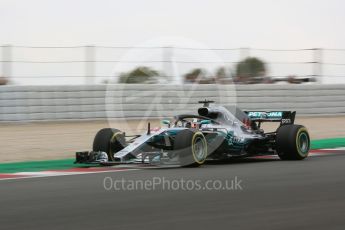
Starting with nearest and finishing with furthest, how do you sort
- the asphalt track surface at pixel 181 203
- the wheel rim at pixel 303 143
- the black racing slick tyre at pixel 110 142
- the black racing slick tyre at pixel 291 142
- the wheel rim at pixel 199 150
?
the asphalt track surface at pixel 181 203 → the wheel rim at pixel 199 150 → the black racing slick tyre at pixel 110 142 → the black racing slick tyre at pixel 291 142 → the wheel rim at pixel 303 143

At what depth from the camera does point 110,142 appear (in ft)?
33.3

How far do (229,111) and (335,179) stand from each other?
275 cm

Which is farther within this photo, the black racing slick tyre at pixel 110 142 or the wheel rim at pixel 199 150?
the black racing slick tyre at pixel 110 142

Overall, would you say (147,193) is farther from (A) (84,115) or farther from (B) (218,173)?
(A) (84,115)

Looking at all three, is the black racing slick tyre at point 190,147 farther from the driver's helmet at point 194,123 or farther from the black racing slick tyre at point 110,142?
the black racing slick tyre at point 110,142

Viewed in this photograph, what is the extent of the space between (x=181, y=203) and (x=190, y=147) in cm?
282

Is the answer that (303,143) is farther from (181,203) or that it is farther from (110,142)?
(181,203)

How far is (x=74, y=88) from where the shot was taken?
18.2 metres

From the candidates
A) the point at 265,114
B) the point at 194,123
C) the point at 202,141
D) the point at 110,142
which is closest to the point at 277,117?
the point at 265,114

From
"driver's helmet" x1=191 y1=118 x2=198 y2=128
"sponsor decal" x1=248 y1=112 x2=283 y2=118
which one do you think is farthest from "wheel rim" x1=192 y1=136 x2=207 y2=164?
"sponsor decal" x1=248 y1=112 x2=283 y2=118

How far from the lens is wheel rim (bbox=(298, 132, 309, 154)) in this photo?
420 inches

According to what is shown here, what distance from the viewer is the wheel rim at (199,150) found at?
375 inches

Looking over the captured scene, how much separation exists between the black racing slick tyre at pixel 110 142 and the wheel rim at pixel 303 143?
281 cm

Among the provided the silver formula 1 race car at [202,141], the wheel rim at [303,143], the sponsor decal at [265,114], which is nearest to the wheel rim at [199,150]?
the silver formula 1 race car at [202,141]
